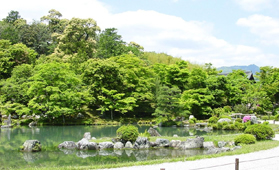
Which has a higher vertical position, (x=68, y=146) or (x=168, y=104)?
(x=168, y=104)

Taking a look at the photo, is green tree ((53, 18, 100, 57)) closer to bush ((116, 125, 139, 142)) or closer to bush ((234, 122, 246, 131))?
bush ((234, 122, 246, 131))

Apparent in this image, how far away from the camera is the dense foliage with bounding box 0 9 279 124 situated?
2541cm

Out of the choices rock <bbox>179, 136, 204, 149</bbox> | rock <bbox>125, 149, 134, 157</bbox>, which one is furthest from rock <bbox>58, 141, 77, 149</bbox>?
rock <bbox>179, 136, 204, 149</bbox>

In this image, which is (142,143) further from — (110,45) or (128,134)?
(110,45)

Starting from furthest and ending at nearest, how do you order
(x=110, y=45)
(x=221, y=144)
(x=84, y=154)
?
(x=110, y=45)
(x=221, y=144)
(x=84, y=154)

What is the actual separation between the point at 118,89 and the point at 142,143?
1599 cm

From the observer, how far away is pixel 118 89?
28547 mm

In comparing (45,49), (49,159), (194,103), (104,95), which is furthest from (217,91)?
(45,49)

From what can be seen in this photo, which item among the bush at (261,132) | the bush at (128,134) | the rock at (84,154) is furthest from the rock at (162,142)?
the bush at (261,132)

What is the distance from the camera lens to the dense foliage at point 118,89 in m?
25.4

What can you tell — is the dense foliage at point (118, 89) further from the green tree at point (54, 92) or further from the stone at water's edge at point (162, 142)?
the stone at water's edge at point (162, 142)

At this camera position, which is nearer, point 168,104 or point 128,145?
point 128,145

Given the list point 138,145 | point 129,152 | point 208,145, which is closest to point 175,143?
point 208,145

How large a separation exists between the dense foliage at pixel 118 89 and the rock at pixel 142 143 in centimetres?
1127
